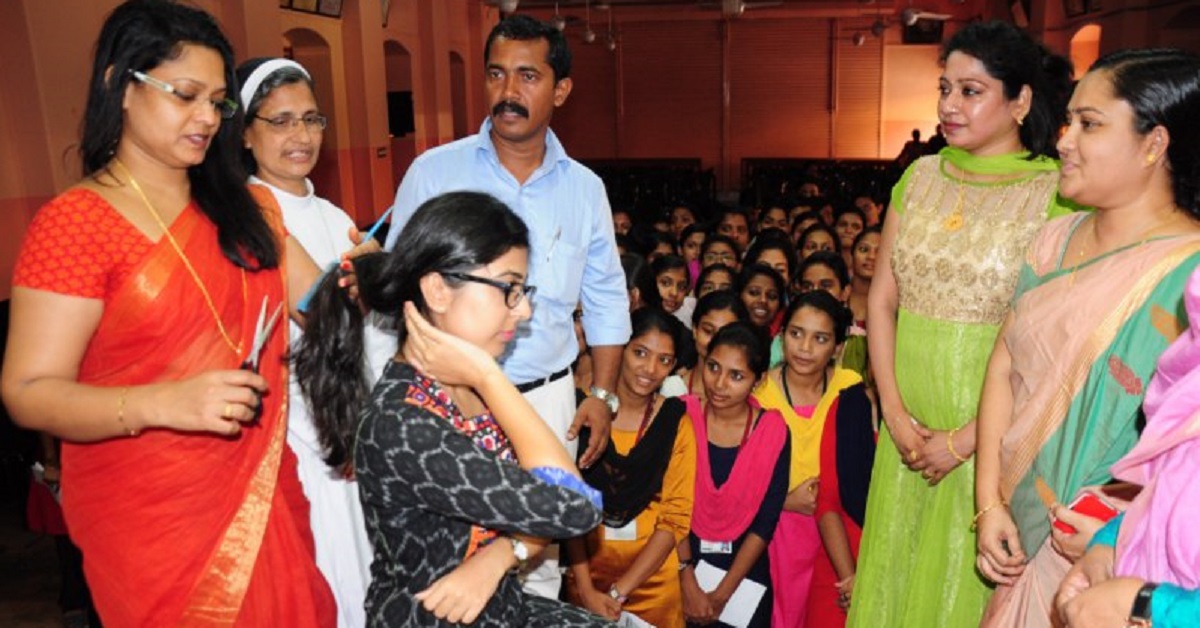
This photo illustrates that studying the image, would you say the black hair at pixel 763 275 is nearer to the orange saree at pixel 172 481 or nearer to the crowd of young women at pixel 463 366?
the crowd of young women at pixel 463 366

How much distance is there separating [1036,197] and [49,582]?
13.0 ft

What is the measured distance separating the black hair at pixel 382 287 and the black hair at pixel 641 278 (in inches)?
89.8

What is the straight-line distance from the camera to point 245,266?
158 centimetres

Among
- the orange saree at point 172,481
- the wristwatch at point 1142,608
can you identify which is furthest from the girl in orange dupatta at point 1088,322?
the orange saree at point 172,481

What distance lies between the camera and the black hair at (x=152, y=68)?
4.70ft

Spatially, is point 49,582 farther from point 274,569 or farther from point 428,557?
point 428,557

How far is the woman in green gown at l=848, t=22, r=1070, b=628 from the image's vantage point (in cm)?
212

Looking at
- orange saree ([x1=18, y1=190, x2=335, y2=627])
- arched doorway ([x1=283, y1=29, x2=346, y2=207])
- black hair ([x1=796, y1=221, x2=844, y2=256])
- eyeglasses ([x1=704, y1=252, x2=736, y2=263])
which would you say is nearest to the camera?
orange saree ([x1=18, y1=190, x2=335, y2=627])

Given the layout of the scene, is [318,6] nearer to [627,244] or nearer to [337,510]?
[627,244]

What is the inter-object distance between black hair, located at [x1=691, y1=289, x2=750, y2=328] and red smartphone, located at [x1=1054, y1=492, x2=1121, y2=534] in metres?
1.81

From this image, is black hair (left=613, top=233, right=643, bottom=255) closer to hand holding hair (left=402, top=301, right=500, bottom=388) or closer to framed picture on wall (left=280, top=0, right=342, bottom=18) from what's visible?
hand holding hair (left=402, top=301, right=500, bottom=388)

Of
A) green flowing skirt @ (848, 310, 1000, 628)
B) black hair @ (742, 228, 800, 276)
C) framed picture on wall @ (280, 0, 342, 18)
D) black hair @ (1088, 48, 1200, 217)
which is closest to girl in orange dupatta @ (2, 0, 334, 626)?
green flowing skirt @ (848, 310, 1000, 628)

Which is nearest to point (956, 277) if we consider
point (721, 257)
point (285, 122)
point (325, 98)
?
point (285, 122)

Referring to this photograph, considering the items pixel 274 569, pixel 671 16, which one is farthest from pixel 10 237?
pixel 671 16
